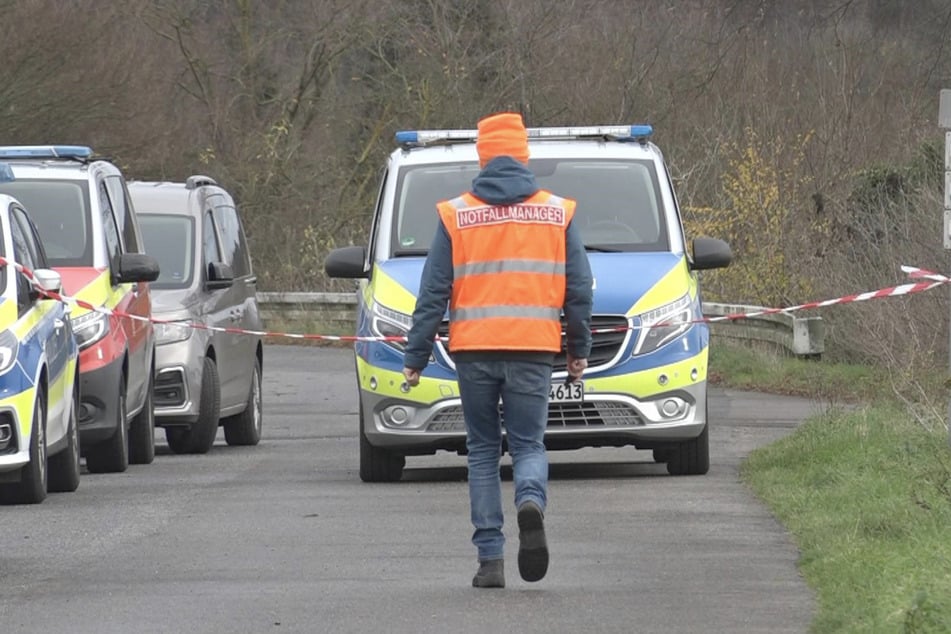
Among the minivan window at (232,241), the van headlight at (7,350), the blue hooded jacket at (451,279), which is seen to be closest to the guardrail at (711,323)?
the minivan window at (232,241)

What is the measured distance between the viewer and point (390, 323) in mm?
13531

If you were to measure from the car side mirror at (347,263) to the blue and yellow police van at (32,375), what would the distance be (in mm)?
1559

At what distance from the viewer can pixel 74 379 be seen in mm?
13742

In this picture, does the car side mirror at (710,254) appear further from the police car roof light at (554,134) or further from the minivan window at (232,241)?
the minivan window at (232,241)

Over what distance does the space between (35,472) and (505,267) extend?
439 cm

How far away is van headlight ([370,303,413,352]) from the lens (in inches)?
529

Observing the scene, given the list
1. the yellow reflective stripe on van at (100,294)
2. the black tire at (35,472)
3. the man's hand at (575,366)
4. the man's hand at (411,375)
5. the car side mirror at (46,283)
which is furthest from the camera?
the yellow reflective stripe on van at (100,294)

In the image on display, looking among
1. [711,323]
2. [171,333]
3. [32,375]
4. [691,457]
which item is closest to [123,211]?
[171,333]

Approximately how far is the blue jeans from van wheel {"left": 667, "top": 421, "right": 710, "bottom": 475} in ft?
→ 16.0

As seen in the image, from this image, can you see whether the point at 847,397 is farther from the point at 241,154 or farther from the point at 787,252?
the point at 241,154

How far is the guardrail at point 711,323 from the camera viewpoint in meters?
26.0

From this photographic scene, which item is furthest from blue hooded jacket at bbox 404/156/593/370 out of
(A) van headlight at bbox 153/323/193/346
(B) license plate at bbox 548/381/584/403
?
(A) van headlight at bbox 153/323/193/346

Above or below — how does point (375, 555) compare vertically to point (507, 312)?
below

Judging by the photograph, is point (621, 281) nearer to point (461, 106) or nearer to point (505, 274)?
point (505, 274)
